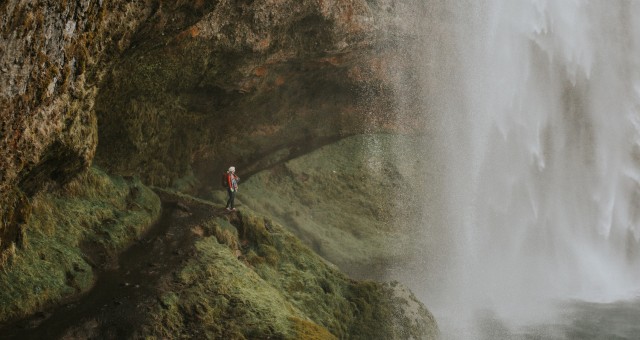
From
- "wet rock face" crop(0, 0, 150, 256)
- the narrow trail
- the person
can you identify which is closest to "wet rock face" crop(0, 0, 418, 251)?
"wet rock face" crop(0, 0, 150, 256)

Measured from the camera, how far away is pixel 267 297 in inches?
539

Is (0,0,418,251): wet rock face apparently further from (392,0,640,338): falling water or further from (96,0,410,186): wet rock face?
(392,0,640,338): falling water

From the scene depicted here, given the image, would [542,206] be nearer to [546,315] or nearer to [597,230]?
[597,230]

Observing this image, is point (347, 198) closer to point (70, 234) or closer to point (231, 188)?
point (231, 188)

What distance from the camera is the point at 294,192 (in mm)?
24609

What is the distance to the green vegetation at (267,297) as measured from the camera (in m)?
12.4

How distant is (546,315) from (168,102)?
42.8ft

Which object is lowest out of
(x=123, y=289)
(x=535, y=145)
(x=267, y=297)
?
(x=123, y=289)

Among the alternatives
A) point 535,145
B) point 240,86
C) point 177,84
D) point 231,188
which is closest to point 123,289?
point 231,188

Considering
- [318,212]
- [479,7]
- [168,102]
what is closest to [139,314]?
[168,102]

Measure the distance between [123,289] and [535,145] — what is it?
68.8 feet

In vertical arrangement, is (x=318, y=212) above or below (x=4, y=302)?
above

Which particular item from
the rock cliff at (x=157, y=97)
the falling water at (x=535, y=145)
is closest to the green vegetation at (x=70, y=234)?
the rock cliff at (x=157, y=97)

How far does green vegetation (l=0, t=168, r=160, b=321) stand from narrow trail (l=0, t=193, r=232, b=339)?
0.74ft
